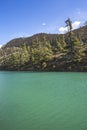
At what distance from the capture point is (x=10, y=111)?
17.1 m

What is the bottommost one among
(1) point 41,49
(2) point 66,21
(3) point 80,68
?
(3) point 80,68

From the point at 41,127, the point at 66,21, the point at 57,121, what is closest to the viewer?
the point at 41,127

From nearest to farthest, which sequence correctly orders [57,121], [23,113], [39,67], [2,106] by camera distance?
[57,121] → [23,113] → [2,106] → [39,67]

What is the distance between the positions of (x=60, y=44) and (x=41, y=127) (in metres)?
70.7

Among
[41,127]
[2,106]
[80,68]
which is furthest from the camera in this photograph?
[80,68]

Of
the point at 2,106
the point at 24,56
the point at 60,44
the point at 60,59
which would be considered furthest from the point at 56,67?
the point at 2,106

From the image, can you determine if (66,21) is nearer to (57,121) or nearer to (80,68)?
(80,68)

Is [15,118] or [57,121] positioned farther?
[15,118]

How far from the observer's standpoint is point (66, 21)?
71.1 m

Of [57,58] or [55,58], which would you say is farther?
[55,58]

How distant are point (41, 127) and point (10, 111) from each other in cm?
504

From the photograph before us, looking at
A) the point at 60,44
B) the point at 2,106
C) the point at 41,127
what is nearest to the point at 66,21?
the point at 60,44

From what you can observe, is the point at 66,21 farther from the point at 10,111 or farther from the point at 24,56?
the point at 10,111

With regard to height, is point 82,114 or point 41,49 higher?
point 41,49
